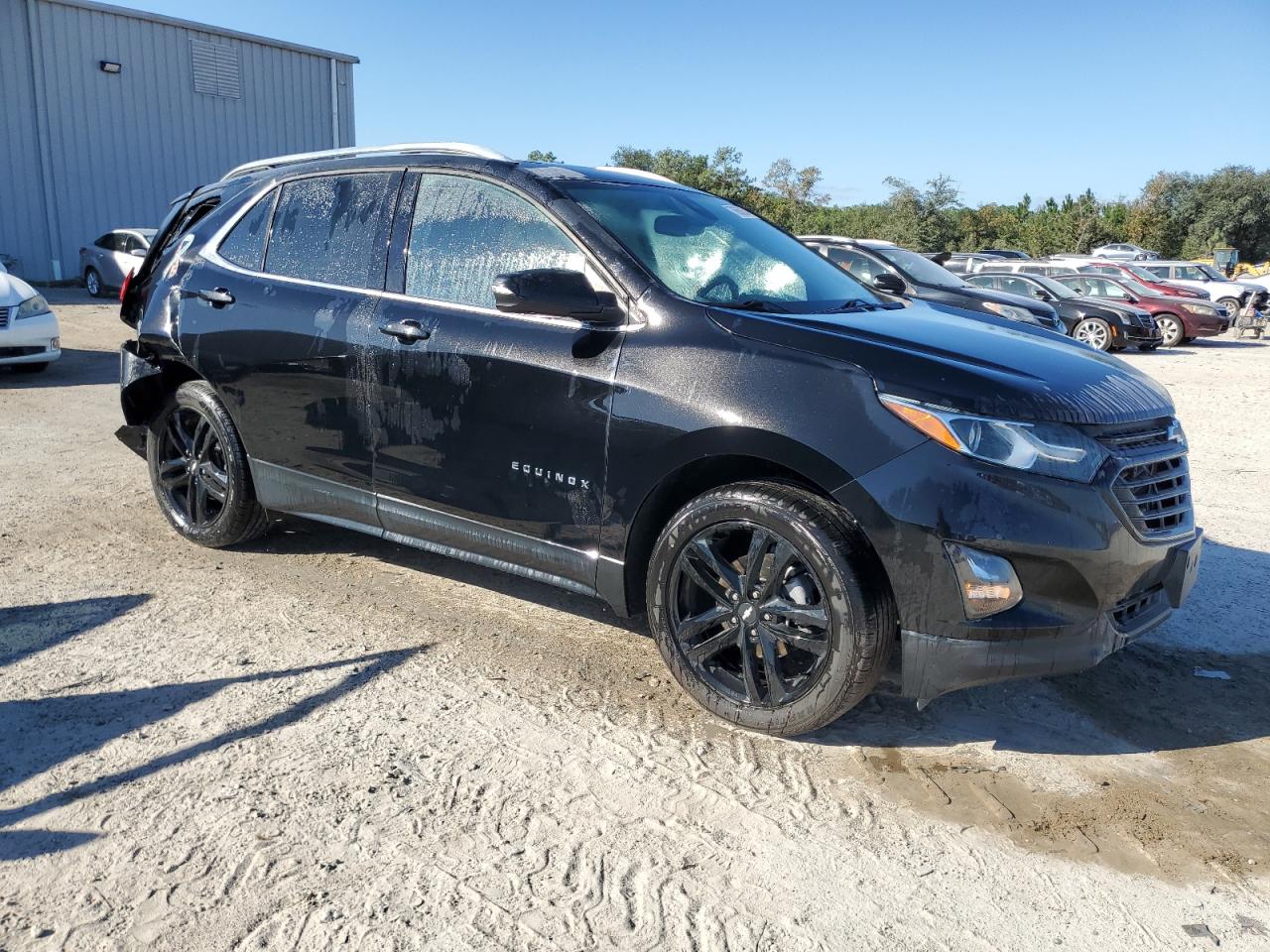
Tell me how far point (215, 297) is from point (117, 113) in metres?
24.5

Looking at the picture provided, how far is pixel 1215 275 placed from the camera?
29.4 m

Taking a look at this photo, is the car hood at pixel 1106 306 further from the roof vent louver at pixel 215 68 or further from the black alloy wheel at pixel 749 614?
the roof vent louver at pixel 215 68

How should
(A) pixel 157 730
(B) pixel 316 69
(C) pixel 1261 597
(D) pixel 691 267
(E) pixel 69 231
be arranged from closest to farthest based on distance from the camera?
(A) pixel 157 730
(D) pixel 691 267
(C) pixel 1261 597
(E) pixel 69 231
(B) pixel 316 69

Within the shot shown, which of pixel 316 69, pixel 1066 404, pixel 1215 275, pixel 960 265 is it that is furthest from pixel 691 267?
pixel 1215 275

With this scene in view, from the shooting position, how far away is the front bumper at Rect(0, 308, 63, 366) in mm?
10367

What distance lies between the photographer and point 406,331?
4.03m

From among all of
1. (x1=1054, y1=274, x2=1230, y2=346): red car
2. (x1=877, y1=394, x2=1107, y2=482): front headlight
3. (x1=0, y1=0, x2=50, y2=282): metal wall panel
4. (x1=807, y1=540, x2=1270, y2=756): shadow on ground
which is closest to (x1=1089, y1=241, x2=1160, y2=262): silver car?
(x1=1054, y1=274, x2=1230, y2=346): red car

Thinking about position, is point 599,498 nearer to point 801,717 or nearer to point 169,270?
point 801,717

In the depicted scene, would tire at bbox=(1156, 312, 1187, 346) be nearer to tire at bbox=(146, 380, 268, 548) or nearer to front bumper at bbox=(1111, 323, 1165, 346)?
front bumper at bbox=(1111, 323, 1165, 346)

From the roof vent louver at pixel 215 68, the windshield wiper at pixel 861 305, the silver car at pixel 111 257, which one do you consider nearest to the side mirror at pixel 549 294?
the windshield wiper at pixel 861 305

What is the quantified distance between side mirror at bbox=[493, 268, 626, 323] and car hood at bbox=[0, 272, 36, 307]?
914cm

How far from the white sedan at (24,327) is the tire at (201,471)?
637 cm

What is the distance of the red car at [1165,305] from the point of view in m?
20.7

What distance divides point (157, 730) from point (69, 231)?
2552cm
